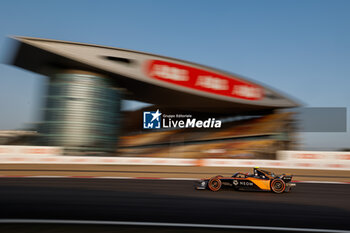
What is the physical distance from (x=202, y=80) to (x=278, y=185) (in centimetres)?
2084

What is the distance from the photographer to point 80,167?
53.8ft

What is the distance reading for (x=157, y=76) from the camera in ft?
89.1

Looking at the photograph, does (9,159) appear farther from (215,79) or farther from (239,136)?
(239,136)

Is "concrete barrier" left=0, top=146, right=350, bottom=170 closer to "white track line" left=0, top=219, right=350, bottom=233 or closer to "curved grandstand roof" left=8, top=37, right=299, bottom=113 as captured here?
"curved grandstand roof" left=8, top=37, right=299, bottom=113

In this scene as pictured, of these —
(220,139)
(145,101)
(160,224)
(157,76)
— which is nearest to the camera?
(160,224)

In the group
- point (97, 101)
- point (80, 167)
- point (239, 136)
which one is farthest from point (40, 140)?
point (239, 136)

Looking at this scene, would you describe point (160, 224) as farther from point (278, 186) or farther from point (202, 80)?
point (202, 80)

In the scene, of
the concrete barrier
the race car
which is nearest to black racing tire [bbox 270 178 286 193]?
the race car

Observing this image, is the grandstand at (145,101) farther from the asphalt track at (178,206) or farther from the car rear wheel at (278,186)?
the asphalt track at (178,206)

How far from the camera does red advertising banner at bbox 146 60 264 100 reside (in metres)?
27.3

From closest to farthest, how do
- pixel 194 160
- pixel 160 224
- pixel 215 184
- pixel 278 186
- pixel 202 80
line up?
pixel 160 224 → pixel 278 186 → pixel 215 184 → pixel 194 160 → pixel 202 80

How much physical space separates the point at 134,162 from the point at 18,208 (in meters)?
11.5

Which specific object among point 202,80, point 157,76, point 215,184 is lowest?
point 215,184

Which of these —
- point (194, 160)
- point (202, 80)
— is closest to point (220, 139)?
point (202, 80)
